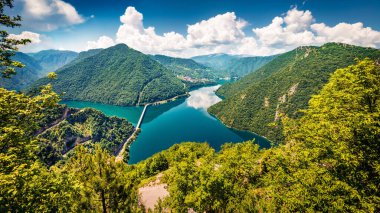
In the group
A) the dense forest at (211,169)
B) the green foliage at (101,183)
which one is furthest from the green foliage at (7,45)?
the green foliage at (101,183)

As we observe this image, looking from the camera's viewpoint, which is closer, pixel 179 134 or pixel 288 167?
pixel 288 167

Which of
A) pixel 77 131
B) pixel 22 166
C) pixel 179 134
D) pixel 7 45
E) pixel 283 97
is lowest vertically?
pixel 179 134

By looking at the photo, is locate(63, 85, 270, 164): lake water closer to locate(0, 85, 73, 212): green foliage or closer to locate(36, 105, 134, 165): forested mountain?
locate(36, 105, 134, 165): forested mountain

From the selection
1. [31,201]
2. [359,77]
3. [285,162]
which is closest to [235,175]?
[285,162]

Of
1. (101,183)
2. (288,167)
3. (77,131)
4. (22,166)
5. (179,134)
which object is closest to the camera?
(22,166)

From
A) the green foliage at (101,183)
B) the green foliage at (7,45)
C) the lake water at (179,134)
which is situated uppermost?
the green foliage at (7,45)

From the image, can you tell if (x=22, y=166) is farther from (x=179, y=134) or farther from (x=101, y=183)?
(x=179, y=134)

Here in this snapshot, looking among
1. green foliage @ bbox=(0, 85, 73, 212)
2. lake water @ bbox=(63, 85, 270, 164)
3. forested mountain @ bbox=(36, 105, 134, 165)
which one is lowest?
lake water @ bbox=(63, 85, 270, 164)

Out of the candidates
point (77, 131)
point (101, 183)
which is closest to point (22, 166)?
point (101, 183)

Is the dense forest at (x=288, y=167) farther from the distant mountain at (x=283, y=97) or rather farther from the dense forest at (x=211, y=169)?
the distant mountain at (x=283, y=97)

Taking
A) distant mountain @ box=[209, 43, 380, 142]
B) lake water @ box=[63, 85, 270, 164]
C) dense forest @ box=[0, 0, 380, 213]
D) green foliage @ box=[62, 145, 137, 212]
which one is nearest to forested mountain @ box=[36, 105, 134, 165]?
lake water @ box=[63, 85, 270, 164]

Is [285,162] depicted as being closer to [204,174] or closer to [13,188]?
[204,174]

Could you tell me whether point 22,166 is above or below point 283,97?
above
